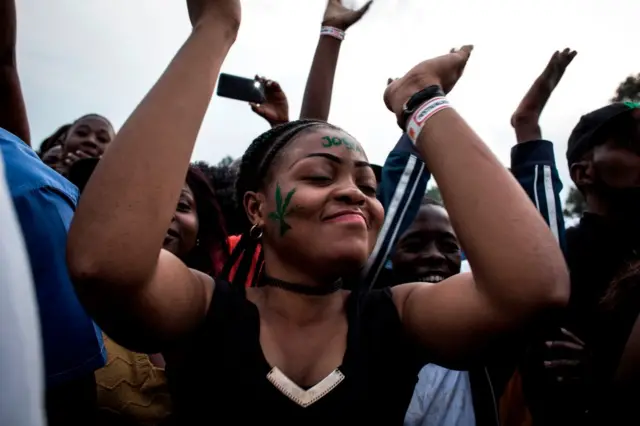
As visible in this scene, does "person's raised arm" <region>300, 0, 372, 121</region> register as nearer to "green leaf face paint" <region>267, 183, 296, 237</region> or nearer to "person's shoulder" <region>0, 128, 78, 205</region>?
"green leaf face paint" <region>267, 183, 296, 237</region>

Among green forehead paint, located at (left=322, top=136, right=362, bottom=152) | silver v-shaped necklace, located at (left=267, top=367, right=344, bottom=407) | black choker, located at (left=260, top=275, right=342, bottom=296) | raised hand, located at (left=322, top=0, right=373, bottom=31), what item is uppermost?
raised hand, located at (left=322, top=0, right=373, bottom=31)

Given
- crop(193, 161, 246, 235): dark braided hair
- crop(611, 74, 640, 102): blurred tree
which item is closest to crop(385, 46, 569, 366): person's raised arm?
crop(193, 161, 246, 235): dark braided hair

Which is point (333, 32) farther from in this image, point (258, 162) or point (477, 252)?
point (477, 252)

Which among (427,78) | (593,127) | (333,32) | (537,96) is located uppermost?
(333,32)

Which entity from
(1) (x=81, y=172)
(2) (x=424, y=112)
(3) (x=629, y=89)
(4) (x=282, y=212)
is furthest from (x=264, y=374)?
(3) (x=629, y=89)

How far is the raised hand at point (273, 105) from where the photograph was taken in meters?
3.46

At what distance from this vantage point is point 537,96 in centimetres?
259

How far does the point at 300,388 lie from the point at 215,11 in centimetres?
106

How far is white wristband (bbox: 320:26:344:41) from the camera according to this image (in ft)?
10.5

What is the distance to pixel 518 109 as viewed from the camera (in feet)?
8.42

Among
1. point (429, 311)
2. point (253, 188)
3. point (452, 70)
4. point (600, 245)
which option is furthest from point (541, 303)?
point (600, 245)

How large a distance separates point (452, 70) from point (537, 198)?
90 centimetres

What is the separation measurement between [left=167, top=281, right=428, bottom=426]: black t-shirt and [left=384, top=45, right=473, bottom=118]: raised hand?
2.10 feet

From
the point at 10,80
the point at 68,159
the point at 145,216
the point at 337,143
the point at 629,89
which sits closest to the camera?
the point at 145,216
